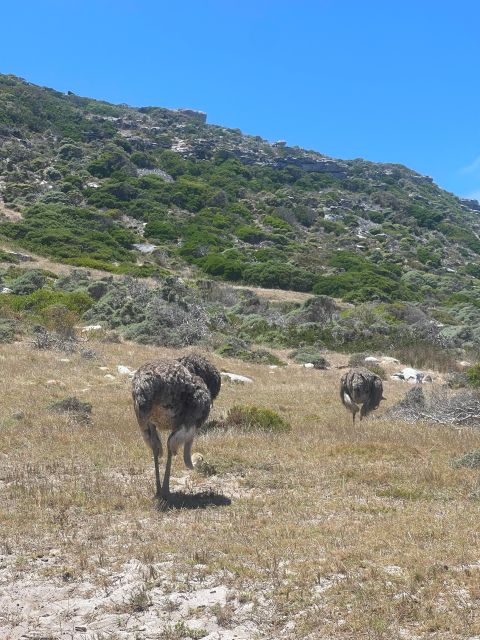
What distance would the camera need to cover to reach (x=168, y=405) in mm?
7168

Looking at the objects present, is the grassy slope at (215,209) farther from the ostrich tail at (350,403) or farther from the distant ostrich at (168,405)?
the distant ostrich at (168,405)

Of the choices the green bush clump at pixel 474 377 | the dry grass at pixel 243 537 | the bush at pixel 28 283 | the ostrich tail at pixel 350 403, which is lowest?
the dry grass at pixel 243 537

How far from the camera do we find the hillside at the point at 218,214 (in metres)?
47.5

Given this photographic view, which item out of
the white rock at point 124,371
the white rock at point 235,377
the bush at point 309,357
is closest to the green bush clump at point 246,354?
the bush at point 309,357

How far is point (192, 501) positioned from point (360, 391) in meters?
6.39

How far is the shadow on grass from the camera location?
7.18 metres

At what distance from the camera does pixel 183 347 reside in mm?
23172

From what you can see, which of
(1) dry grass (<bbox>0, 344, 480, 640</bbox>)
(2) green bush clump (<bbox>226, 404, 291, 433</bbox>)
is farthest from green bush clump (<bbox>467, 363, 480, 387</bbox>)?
(2) green bush clump (<bbox>226, 404, 291, 433</bbox>)

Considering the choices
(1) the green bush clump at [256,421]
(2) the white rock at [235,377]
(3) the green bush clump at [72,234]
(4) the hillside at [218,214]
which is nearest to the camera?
(1) the green bush clump at [256,421]

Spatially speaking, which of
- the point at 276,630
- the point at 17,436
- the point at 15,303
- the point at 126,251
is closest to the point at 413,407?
the point at 17,436

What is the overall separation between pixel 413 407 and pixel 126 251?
37871mm

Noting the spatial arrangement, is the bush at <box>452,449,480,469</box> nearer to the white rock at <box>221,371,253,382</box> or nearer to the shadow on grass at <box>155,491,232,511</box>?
the shadow on grass at <box>155,491,232,511</box>

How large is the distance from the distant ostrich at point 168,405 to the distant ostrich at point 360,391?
6.22 m

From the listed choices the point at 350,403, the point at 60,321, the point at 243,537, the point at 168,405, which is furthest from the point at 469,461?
the point at 60,321
